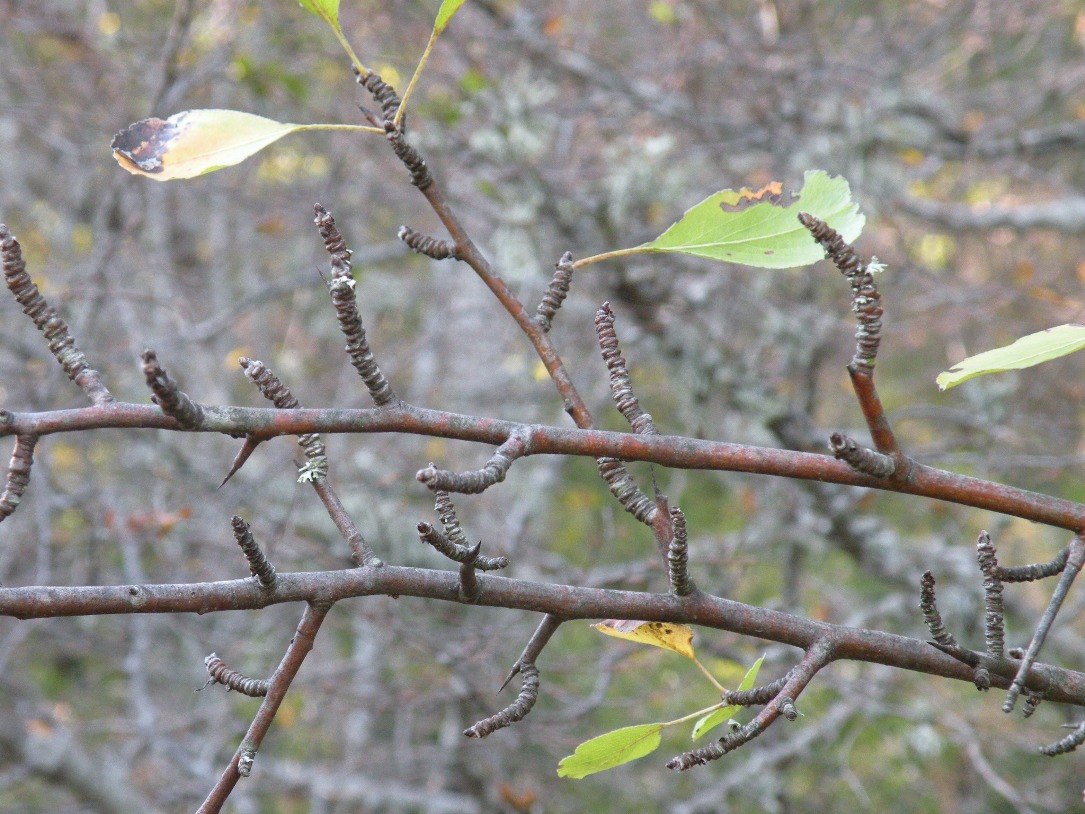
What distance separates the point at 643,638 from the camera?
871mm

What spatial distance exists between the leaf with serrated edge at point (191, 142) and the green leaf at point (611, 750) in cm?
57

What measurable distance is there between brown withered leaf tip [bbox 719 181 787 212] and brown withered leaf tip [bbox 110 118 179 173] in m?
0.49

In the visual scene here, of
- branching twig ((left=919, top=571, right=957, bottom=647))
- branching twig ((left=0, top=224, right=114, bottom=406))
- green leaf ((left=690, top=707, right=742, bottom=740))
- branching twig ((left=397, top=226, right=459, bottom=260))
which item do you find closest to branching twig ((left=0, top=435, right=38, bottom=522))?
branching twig ((left=0, top=224, right=114, bottom=406))

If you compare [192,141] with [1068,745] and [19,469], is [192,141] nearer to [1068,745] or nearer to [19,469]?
[19,469]

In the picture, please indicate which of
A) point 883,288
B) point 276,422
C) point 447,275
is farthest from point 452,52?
point 276,422

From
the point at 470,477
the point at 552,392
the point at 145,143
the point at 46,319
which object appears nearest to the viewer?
the point at 470,477

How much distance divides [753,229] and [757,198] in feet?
0.13

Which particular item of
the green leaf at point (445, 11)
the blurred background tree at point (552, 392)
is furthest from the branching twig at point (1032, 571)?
the blurred background tree at point (552, 392)

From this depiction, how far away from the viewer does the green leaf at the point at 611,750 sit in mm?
807

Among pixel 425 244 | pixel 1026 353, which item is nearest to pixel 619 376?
pixel 425 244

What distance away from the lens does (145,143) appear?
0.82m

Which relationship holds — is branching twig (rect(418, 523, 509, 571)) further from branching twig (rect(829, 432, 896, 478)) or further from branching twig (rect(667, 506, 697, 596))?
branching twig (rect(829, 432, 896, 478))

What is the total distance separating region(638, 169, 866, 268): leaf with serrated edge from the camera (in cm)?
82

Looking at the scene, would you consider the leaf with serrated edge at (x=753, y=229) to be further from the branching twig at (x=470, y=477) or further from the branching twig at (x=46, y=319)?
the branching twig at (x=46, y=319)
